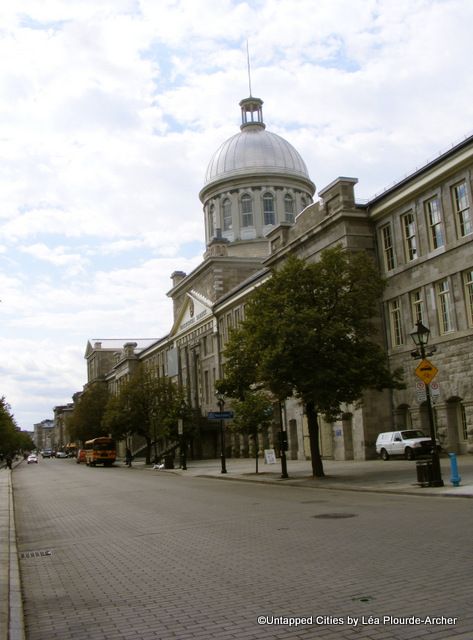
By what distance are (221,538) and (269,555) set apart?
92.5 inches

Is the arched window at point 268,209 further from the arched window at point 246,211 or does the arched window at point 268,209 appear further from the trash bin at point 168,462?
the trash bin at point 168,462

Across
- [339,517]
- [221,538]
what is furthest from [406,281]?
[221,538]

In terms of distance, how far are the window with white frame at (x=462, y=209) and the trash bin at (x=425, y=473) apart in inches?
564

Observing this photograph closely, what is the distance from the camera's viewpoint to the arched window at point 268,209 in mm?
74438

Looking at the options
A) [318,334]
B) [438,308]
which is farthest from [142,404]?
[318,334]

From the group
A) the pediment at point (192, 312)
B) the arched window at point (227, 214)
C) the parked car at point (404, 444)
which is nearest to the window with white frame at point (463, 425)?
the parked car at point (404, 444)

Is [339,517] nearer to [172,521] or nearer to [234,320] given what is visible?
[172,521]

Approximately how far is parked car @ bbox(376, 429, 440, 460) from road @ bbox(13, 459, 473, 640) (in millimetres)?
13813

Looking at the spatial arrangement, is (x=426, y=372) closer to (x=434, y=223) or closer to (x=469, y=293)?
(x=469, y=293)

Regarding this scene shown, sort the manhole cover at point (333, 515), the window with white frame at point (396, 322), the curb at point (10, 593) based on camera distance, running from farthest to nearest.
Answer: the window with white frame at point (396, 322) < the manhole cover at point (333, 515) < the curb at point (10, 593)

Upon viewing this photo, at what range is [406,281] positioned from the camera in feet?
113

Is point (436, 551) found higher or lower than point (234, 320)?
lower

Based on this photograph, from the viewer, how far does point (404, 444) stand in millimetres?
31109

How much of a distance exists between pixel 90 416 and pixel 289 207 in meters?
36.4
